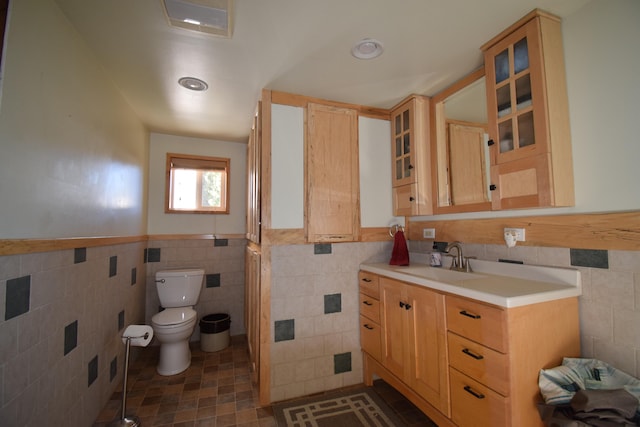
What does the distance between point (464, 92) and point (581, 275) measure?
1364 millimetres

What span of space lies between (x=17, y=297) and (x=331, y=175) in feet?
6.08

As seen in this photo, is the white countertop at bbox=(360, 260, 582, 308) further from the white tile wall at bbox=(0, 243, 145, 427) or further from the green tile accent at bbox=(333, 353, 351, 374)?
the white tile wall at bbox=(0, 243, 145, 427)

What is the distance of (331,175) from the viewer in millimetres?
2201

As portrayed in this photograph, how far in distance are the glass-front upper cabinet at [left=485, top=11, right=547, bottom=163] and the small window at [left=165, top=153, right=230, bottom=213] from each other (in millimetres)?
2778

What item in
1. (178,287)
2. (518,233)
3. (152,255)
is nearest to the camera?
(518,233)

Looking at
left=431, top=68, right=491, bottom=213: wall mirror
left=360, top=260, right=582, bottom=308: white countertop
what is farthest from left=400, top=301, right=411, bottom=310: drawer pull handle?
left=431, top=68, right=491, bottom=213: wall mirror

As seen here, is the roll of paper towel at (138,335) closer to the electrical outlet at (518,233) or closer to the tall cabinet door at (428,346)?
the tall cabinet door at (428,346)

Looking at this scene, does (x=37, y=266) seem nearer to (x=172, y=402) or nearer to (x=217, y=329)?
(x=172, y=402)

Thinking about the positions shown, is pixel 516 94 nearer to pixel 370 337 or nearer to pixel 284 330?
pixel 370 337

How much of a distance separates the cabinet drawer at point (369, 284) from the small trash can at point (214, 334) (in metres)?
1.65

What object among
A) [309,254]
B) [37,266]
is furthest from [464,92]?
→ [37,266]

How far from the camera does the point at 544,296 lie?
46.9 inches

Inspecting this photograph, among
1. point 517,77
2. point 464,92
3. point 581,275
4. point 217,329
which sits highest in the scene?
point 464,92

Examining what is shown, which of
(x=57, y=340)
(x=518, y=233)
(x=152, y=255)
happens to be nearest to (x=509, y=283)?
(x=518, y=233)
